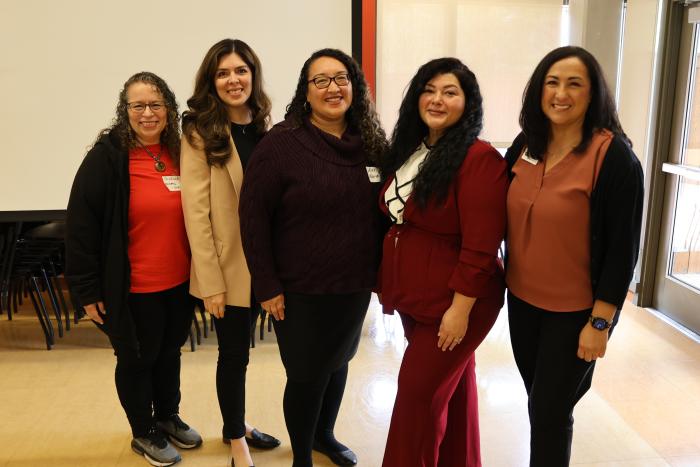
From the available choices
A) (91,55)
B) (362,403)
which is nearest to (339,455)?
(362,403)

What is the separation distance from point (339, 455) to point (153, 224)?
111 cm

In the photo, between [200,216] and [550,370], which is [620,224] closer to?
[550,370]

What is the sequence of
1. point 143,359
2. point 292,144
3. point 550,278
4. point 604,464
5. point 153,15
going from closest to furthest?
point 550,278 < point 292,144 < point 143,359 < point 604,464 < point 153,15

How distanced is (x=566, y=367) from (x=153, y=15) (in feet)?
9.45

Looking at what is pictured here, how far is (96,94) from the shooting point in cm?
341

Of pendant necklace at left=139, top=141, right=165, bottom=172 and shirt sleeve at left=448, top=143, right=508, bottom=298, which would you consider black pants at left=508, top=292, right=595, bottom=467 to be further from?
pendant necklace at left=139, top=141, right=165, bottom=172

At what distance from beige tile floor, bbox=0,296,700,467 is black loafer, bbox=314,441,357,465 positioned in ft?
0.14

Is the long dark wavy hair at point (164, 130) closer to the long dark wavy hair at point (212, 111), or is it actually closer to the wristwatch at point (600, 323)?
the long dark wavy hair at point (212, 111)

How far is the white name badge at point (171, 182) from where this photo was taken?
202 cm

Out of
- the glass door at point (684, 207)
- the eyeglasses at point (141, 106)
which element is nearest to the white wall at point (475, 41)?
the glass door at point (684, 207)

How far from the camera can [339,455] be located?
7.46 ft

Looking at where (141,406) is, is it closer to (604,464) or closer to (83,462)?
(83,462)

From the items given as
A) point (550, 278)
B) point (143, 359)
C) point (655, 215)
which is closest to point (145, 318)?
point (143, 359)

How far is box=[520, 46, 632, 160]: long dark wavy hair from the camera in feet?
5.20
